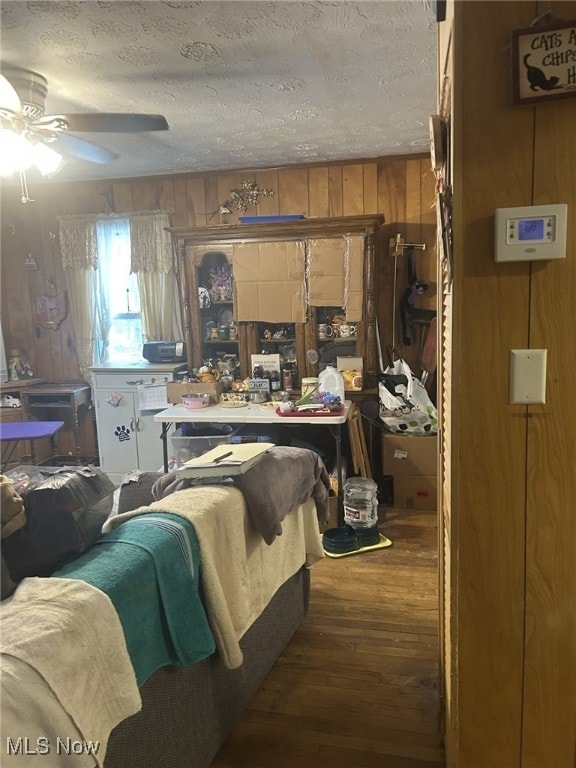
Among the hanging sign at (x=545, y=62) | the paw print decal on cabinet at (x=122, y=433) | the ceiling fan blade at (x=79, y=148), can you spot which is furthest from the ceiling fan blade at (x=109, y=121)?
the paw print decal on cabinet at (x=122, y=433)

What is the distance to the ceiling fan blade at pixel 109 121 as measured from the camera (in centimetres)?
243

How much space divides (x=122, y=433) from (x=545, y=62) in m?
3.99

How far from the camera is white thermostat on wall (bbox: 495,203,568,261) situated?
3.59ft

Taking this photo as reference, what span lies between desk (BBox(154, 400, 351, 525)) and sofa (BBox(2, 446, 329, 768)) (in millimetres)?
1024

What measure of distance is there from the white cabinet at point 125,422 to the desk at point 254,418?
1.78ft

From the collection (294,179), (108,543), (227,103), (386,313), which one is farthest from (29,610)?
(294,179)

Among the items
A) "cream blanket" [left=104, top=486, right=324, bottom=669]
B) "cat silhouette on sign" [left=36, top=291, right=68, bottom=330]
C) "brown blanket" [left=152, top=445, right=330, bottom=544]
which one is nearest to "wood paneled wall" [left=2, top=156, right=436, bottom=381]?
"cat silhouette on sign" [left=36, top=291, right=68, bottom=330]

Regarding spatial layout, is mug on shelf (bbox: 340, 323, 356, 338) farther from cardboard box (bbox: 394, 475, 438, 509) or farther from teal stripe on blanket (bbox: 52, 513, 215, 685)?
teal stripe on blanket (bbox: 52, 513, 215, 685)

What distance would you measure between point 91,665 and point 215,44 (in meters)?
2.27

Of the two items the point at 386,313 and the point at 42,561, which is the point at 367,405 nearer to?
the point at 386,313

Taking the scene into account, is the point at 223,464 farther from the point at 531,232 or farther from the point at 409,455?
the point at 409,455

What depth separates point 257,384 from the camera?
164 inches

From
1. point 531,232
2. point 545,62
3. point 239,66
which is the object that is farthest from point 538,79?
point 239,66

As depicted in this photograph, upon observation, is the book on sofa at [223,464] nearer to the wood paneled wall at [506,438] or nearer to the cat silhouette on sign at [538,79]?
the wood paneled wall at [506,438]
